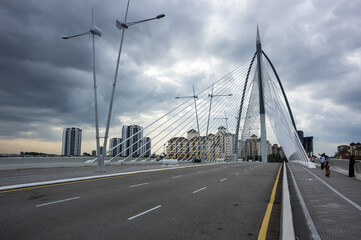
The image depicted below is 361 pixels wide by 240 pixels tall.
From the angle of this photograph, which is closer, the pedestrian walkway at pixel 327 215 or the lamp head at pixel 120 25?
the pedestrian walkway at pixel 327 215

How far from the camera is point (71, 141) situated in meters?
61.4

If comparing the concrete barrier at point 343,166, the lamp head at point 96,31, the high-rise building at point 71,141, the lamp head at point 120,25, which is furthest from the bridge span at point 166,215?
the high-rise building at point 71,141

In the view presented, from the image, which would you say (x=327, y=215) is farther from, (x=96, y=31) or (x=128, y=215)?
(x=96, y=31)

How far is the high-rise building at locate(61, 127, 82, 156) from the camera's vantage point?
2395 inches

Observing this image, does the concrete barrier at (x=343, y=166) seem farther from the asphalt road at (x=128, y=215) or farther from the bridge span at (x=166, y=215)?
the asphalt road at (x=128, y=215)

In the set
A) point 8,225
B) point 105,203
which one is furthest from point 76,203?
point 8,225

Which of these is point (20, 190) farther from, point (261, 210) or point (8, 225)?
point (261, 210)

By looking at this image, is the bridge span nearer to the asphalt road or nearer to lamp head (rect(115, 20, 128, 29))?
the asphalt road

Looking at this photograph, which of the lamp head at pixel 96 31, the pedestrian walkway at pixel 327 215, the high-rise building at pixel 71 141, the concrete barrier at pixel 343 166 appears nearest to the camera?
the pedestrian walkway at pixel 327 215

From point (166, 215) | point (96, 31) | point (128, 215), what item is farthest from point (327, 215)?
point (96, 31)

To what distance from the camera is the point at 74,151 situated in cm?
6191

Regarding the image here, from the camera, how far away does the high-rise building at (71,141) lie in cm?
6084

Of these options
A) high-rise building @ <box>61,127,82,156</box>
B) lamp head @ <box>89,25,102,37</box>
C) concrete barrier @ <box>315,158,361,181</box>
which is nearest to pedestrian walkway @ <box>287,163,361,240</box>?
concrete barrier @ <box>315,158,361,181</box>

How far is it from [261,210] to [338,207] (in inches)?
90.9
